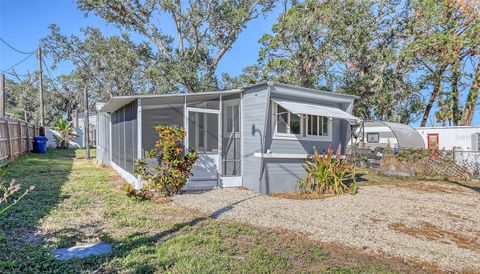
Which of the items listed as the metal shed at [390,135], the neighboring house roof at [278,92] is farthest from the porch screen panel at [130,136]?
the metal shed at [390,135]

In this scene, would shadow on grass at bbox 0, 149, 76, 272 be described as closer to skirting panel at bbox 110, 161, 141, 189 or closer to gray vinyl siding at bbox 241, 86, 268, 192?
skirting panel at bbox 110, 161, 141, 189

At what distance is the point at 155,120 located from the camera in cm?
887

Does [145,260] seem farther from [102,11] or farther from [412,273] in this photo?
[102,11]

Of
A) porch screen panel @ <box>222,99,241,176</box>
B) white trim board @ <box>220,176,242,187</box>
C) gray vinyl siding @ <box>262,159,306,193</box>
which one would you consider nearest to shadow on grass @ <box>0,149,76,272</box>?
white trim board @ <box>220,176,242,187</box>

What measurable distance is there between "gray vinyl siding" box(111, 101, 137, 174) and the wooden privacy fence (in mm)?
4744

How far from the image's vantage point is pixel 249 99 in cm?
917

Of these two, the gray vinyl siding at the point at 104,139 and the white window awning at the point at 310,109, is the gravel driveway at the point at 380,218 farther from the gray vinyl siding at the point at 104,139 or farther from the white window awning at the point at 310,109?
the gray vinyl siding at the point at 104,139

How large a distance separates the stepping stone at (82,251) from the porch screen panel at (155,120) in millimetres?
4509

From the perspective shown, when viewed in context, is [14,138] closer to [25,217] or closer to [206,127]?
[206,127]

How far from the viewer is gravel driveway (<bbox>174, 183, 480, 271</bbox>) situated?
4723 mm

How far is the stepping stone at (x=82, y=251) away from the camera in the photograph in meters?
3.95

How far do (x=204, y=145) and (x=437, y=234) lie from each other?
19.6 feet

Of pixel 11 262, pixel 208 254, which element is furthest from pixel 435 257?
pixel 11 262

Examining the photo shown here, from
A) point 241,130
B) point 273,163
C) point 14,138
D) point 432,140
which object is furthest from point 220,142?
point 432,140
